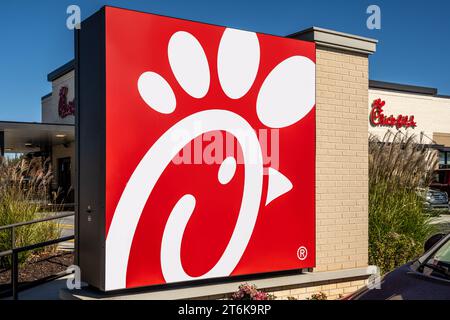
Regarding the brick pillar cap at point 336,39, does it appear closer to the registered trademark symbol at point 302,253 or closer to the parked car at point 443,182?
the registered trademark symbol at point 302,253

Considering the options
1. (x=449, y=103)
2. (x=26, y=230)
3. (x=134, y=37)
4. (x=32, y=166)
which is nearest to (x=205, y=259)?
(x=134, y=37)

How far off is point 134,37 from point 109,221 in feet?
6.75

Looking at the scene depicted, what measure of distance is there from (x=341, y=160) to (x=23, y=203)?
6.25 metres

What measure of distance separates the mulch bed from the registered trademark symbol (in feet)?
15.0

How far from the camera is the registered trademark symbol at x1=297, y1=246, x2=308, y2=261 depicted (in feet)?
22.7

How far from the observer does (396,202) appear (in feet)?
29.8

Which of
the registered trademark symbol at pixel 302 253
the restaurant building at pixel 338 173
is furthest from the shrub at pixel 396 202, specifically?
the registered trademark symbol at pixel 302 253

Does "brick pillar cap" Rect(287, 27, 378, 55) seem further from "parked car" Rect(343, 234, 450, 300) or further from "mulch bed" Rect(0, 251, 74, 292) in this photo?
"mulch bed" Rect(0, 251, 74, 292)

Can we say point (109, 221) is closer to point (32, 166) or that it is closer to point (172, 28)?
point (172, 28)

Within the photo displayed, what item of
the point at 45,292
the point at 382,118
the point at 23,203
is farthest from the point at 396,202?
the point at 382,118

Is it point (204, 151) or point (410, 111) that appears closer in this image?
point (204, 151)

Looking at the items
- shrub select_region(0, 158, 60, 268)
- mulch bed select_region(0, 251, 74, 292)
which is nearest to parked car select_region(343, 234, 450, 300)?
mulch bed select_region(0, 251, 74, 292)

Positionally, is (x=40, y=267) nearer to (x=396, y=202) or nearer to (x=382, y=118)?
(x=396, y=202)

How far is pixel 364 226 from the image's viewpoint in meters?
7.69
